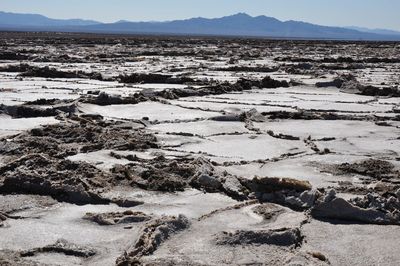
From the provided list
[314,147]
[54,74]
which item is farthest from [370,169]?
[54,74]

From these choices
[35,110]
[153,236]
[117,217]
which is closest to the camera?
[153,236]

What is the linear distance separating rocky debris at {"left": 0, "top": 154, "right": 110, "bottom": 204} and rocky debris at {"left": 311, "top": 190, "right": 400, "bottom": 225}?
1286mm

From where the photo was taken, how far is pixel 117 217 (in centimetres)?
323

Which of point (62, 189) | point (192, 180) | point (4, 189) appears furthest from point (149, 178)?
point (4, 189)

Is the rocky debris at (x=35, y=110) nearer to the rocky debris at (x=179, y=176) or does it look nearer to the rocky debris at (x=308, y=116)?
the rocky debris at (x=308, y=116)

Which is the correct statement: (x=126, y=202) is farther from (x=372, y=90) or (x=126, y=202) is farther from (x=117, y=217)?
(x=372, y=90)

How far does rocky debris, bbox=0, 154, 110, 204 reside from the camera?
3.59 m

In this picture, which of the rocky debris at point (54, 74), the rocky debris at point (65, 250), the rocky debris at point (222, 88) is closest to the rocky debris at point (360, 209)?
the rocky debris at point (65, 250)

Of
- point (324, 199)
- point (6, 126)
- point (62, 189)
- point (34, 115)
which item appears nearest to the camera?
point (324, 199)

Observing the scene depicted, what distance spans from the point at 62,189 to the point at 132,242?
37.9 inches

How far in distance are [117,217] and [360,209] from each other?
1.34 metres

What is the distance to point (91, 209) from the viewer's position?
11.1 feet

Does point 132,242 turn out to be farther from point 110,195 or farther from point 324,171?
point 324,171

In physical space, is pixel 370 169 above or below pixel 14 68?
above
